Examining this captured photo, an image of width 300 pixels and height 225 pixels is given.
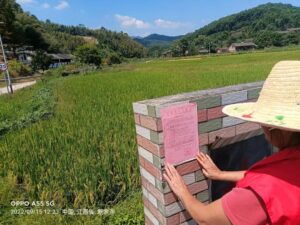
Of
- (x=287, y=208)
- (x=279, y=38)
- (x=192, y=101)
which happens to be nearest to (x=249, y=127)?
(x=192, y=101)

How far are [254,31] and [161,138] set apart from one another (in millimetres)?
131622

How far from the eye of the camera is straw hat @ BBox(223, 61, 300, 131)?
1.09 metres

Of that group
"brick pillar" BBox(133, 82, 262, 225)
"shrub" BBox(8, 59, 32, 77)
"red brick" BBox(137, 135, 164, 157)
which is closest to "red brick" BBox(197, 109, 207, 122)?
"brick pillar" BBox(133, 82, 262, 225)

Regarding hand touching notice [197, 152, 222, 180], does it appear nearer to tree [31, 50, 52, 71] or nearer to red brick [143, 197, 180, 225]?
red brick [143, 197, 180, 225]

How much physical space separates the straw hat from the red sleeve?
28 cm

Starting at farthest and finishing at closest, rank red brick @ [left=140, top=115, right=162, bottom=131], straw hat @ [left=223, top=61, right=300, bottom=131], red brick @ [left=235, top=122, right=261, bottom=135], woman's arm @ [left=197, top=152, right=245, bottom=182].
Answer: red brick @ [left=235, top=122, right=261, bottom=135] → red brick @ [left=140, top=115, right=162, bottom=131] → woman's arm @ [left=197, top=152, right=245, bottom=182] → straw hat @ [left=223, top=61, right=300, bottom=131]

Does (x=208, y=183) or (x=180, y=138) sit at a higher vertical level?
(x=180, y=138)

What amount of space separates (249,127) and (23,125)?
22.6 feet

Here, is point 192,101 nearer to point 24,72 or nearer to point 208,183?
point 208,183

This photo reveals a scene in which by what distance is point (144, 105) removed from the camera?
2037 millimetres

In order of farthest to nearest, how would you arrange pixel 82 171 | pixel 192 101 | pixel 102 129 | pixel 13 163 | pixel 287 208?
pixel 102 129
pixel 13 163
pixel 82 171
pixel 192 101
pixel 287 208

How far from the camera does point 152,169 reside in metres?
2.13

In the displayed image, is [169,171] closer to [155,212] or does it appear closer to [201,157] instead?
[201,157]

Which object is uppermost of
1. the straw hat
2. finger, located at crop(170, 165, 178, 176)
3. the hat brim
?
the straw hat
